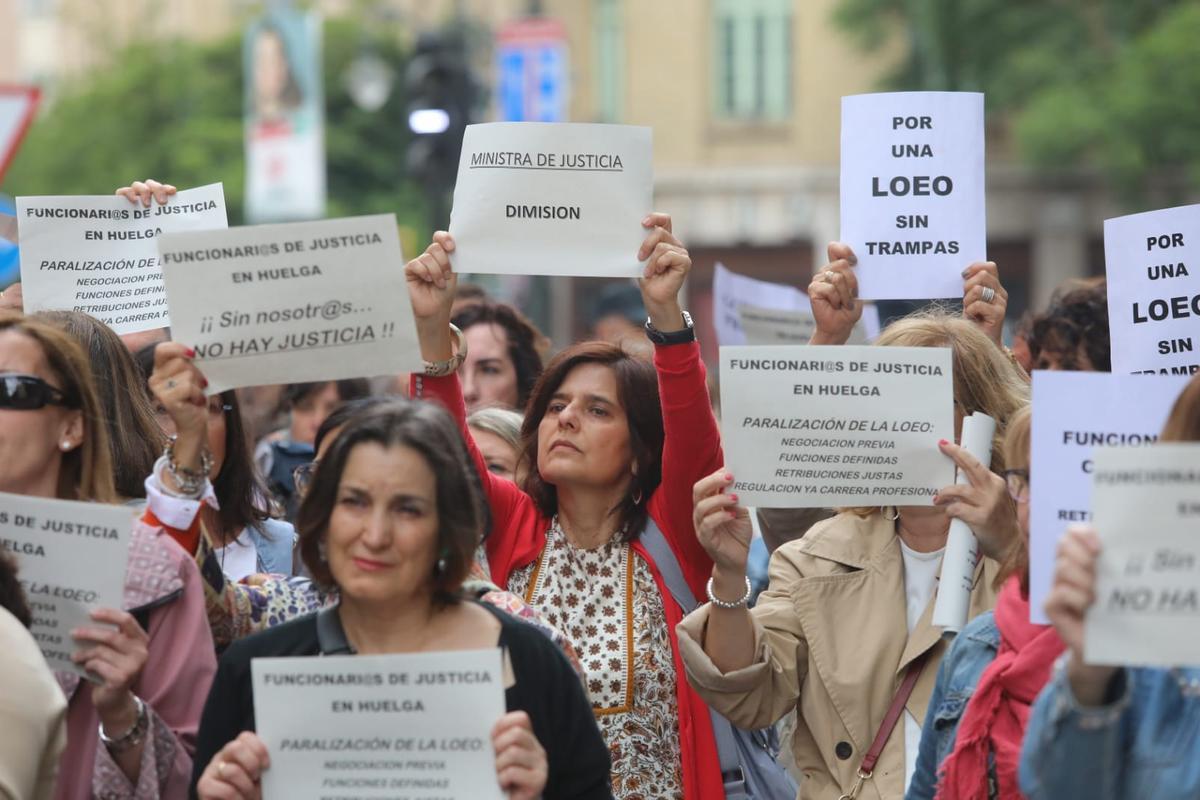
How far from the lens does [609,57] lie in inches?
1494

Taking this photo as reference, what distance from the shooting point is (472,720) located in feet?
11.7

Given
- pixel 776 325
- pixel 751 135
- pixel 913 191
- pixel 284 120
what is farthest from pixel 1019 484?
pixel 751 135

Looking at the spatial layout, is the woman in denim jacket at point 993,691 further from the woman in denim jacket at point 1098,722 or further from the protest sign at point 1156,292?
the protest sign at point 1156,292

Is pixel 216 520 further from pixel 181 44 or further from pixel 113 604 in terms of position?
pixel 181 44

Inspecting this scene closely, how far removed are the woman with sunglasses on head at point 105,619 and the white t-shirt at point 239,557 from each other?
2.44 feet

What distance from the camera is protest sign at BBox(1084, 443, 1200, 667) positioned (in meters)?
3.25

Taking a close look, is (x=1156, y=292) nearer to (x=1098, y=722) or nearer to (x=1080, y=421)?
(x=1080, y=421)

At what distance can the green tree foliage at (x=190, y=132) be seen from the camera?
36.7m

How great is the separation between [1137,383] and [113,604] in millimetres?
1900

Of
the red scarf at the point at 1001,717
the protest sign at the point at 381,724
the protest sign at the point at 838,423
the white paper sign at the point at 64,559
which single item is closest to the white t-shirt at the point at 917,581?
the protest sign at the point at 838,423

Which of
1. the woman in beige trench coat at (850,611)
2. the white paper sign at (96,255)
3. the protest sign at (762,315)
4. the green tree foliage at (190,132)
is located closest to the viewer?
the woman in beige trench coat at (850,611)

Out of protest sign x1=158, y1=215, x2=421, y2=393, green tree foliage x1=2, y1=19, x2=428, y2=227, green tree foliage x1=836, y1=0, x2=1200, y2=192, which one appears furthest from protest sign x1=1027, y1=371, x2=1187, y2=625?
green tree foliage x1=2, y1=19, x2=428, y2=227

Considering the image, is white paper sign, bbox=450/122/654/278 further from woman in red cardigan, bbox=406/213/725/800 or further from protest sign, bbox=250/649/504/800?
protest sign, bbox=250/649/504/800

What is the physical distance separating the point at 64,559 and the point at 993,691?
1.73 meters
